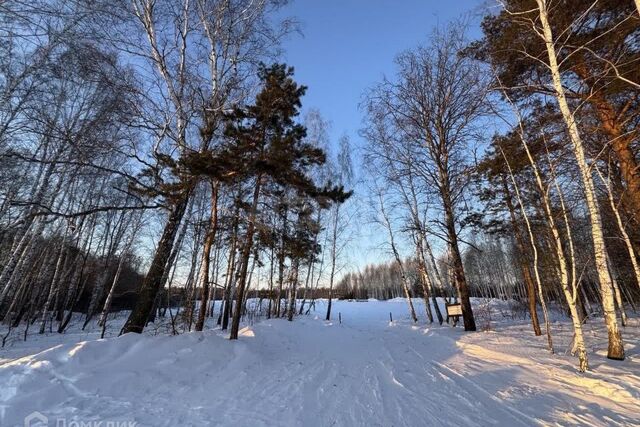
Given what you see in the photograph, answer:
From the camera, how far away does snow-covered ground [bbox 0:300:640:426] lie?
3576 millimetres

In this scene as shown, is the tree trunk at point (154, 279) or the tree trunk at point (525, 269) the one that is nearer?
the tree trunk at point (154, 279)

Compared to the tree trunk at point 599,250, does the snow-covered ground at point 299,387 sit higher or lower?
lower

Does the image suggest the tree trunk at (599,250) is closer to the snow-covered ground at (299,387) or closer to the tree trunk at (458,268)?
the snow-covered ground at (299,387)

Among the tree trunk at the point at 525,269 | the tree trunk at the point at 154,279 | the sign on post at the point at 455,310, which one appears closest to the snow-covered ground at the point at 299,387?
the tree trunk at the point at 154,279

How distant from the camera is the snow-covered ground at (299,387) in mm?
3576

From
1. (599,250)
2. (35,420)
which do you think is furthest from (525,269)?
(35,420)

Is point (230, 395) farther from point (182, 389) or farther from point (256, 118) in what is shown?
point (256, 118)

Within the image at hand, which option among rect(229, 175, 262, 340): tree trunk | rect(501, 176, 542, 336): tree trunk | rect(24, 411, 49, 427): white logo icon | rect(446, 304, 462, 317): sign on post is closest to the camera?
rect(24, 411, 49, 427): white logo icon

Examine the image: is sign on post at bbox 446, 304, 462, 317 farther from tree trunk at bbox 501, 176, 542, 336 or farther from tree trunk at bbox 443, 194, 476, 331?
tree trunk at bbox 501, 176, 542, 336

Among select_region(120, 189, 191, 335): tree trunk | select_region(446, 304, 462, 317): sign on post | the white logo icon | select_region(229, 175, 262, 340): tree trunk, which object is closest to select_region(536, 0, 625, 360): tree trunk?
select_region(446, 304, 462, 317): sign on post

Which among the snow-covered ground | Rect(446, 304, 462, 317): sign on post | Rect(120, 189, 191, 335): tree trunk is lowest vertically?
the snow-covered ground

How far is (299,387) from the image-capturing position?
503cm

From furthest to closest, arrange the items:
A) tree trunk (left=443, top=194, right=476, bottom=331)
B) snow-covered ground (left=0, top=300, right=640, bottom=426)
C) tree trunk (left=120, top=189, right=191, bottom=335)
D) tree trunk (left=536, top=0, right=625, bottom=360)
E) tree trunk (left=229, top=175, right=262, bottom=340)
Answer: tree trunk (left=443, top=194, right=476, bottom=331) < tree trunk (left=229, top=175, right=262, bottom=340) < tree trunk (left=120, top=189, right=191, bottom=335) < tree trunk (left=536, top=0, right=625, bottom=360) < snow-covered ground (left=0, top=300, right=640, bottom=426)

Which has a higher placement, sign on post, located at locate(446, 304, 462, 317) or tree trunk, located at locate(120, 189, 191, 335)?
tree trunk, located at locate(120, 189, 191, 335)
